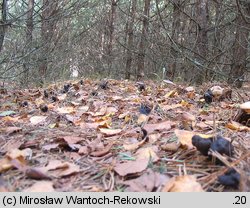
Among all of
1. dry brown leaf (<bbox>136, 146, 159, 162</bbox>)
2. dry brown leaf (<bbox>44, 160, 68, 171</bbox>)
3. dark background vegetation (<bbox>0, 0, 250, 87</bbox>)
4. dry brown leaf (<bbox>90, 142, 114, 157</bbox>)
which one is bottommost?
dry brown leaf (<bbox>44, 160, 68, 171</bbox>)

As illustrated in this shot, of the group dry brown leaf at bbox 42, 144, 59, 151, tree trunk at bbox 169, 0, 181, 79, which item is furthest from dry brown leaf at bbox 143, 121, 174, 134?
tree trunk at bbox 169, 0, 181, 79

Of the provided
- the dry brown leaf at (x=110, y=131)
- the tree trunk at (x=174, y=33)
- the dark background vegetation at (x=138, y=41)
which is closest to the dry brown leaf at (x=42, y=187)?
the dry brown leaf at (x=110, y=131)

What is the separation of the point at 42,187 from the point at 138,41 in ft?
28.1

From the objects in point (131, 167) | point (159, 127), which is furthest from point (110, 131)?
point (131, 167)

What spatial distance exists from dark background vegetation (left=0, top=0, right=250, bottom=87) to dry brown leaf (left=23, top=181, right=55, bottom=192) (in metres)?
1.78

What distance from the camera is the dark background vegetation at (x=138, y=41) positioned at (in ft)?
12.8

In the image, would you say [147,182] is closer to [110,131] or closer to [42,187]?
[42,187]

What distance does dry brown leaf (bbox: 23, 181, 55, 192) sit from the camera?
3.43ft

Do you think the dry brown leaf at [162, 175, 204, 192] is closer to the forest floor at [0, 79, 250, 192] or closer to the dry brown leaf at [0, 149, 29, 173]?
the forest floor at [0, 79, 250, 192]

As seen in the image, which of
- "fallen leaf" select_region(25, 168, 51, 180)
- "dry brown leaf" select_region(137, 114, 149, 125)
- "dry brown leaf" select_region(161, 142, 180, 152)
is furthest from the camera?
"dry brown leaf" select_region(137, 114, 149, 125)

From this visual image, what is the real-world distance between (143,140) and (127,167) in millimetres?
309

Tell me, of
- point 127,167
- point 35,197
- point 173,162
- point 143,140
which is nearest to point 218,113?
point 143,140

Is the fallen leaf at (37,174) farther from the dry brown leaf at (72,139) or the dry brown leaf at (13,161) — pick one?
the dry brown leaf at (72,139)

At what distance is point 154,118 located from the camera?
1.97 meters
